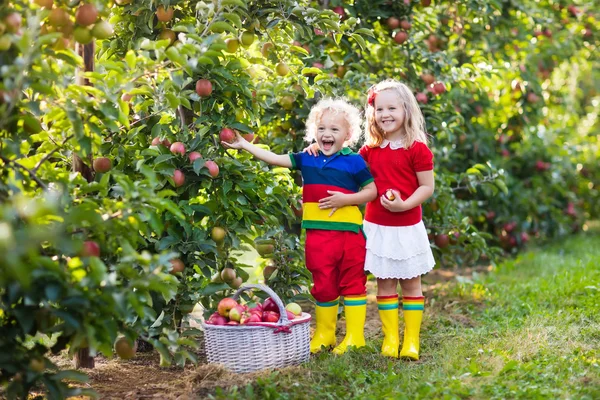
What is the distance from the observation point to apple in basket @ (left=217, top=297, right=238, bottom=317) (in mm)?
2967

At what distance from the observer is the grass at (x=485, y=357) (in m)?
2.65

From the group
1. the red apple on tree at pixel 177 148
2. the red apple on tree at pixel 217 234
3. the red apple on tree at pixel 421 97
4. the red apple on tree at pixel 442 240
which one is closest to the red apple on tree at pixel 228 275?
the red apple on tree at pixel 217 234

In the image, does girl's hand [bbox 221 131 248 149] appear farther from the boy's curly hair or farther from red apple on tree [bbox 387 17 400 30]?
red apple on tree [bbox 387 17 400 30]

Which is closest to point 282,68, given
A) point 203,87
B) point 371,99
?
point 371,99

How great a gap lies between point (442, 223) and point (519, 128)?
237cm

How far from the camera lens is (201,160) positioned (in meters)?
2.96

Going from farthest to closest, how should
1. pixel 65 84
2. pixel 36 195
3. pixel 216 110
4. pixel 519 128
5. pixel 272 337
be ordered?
1. pixel 519 128
2. pixel 216 110
3. pixel 272 337
4. pixel 36 195
5. pixel 65 84

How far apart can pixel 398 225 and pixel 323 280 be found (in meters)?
0.43

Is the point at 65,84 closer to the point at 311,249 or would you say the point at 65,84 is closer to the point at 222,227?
the point at 222,227

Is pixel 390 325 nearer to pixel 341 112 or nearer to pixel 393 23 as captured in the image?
pixel 341 112

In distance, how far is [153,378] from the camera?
3057 mm

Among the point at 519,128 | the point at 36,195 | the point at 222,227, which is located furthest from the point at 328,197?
the point at 519,128

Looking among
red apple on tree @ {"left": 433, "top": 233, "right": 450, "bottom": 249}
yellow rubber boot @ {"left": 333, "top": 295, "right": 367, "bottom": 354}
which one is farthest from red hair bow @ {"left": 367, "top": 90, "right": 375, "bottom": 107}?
red apple on tree @ {"left": 433, "top": 233, "right": 450, "bottom": 249}

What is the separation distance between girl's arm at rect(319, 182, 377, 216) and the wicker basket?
0.51 meters
